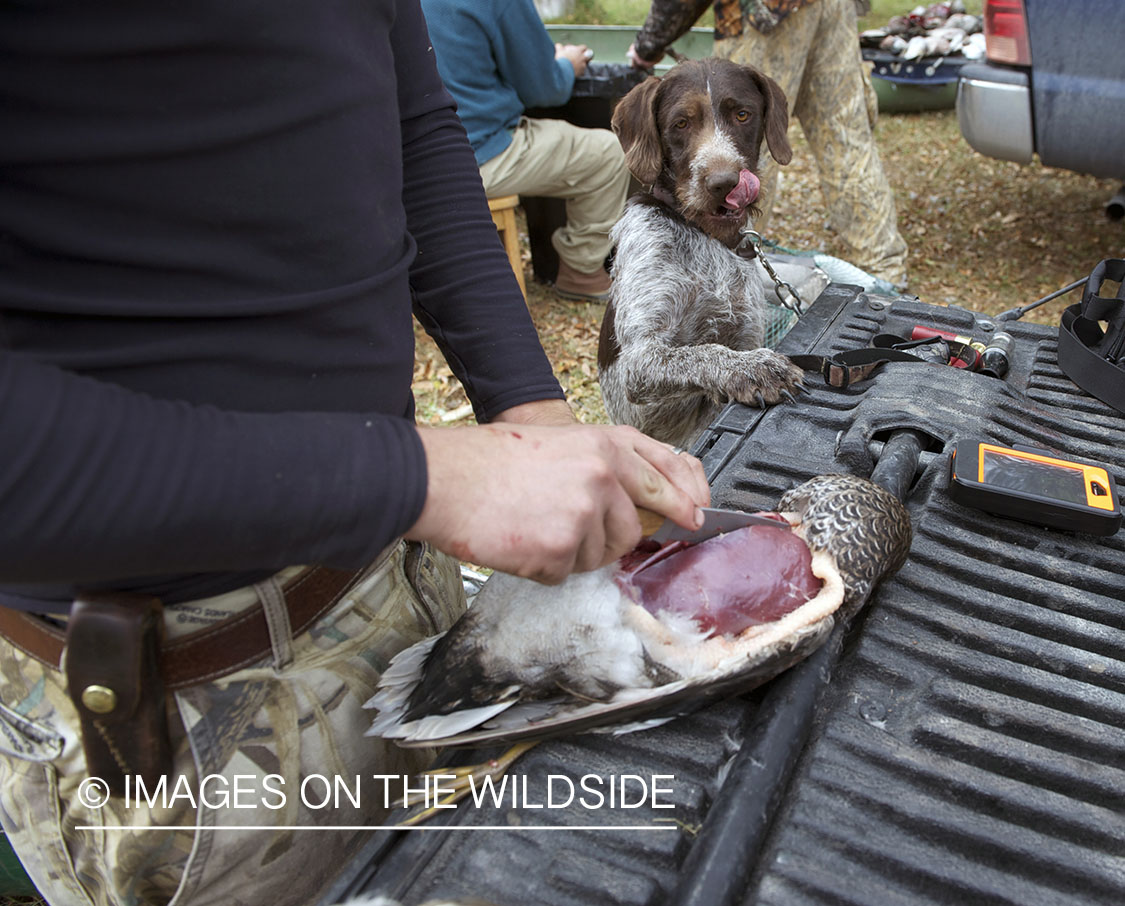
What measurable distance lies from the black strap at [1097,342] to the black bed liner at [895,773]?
2.45 feet

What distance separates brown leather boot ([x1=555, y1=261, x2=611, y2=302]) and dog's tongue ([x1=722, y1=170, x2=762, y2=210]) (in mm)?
3683

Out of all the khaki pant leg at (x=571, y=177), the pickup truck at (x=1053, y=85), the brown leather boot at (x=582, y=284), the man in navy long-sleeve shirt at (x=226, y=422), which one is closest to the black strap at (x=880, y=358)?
the man in navy long-sleeve shirt at (x=226, y=422)

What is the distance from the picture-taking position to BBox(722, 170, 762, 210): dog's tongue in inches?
133

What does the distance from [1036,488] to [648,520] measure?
3.29 ft

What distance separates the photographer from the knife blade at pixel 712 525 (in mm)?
1360

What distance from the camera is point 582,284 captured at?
727 cm

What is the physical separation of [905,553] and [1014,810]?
0.48 meters

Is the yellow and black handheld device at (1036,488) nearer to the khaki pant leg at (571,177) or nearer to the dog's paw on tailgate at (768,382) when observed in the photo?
the dog's paw on tailgate at (768,382)

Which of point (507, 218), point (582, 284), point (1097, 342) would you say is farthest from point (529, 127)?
point (1097, 342)

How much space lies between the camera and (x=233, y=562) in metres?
0.98

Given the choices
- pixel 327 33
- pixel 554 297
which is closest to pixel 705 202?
pixel 327 33

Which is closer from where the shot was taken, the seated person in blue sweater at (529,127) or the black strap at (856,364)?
the black strap at (856,364)

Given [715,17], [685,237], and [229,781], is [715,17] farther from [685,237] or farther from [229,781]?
[229,781]

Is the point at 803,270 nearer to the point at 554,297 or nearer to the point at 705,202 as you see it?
the point at 705,202
